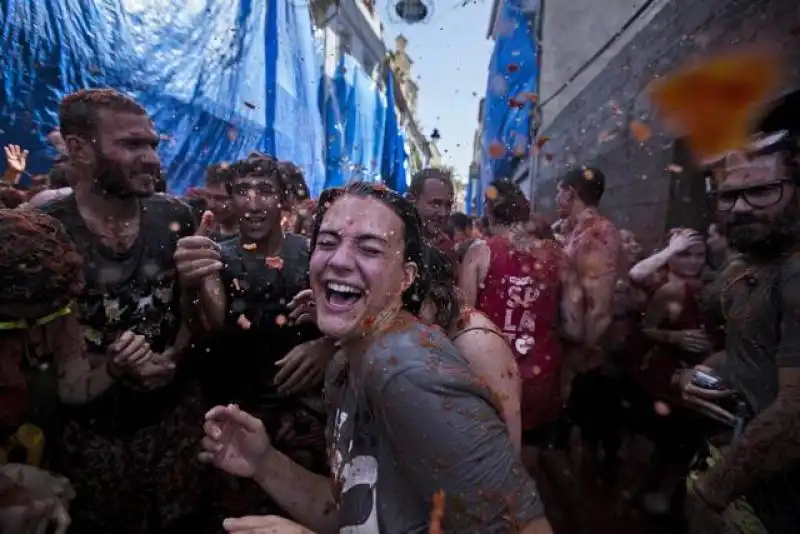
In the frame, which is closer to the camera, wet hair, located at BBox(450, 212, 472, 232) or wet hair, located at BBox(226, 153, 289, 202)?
wet hair, located at BBox(226, 153, 289, 202)

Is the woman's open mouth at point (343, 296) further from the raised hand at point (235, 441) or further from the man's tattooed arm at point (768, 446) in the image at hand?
the man's tattooed arm at point (768, 446)

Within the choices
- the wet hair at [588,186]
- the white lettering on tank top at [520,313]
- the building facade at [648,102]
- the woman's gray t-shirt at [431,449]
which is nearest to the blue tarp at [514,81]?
the building facade at [648,102]

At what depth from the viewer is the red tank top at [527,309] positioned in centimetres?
352

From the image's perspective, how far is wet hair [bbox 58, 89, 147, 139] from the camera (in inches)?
105

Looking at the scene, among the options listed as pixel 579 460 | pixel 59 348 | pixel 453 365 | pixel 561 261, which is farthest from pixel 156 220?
pixel 579 460

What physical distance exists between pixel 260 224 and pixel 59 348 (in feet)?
4.16

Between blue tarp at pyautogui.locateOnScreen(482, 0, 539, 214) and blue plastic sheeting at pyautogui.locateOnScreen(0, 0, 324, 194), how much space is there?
6845 mm

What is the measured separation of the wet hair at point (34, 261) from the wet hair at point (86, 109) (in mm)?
853

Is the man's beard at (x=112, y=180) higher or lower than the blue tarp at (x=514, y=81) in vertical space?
lower

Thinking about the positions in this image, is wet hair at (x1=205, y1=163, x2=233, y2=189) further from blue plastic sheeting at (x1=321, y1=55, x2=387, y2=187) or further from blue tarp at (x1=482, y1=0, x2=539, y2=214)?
blue tarp at (x1=482, y1=0, x2=539, y2=214)

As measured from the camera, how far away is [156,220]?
2.80 meters

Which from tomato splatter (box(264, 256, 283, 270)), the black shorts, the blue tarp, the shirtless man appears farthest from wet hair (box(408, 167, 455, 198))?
the blue tarp

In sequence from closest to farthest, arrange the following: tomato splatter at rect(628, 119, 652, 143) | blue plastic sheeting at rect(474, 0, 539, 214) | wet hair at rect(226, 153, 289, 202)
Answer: wet hair at rect(226, 153, 289, 202) → tomato splatter at rect(628, 119, 652, 143) → blue plastic sheeting at rect(474, 0, 539, 214)

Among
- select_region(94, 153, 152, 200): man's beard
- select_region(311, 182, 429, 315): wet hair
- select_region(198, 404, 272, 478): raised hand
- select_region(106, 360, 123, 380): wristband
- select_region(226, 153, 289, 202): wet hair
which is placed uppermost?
select_region(226, 153, 289, 202): wet hair
